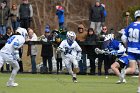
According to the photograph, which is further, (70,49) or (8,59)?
(70,49)

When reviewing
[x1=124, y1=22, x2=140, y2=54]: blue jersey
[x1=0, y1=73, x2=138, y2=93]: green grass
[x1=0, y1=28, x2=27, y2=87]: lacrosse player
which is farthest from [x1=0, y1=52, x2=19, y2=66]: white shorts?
[x1=124, y1=22, x2=140, y2=54]: blue jersey

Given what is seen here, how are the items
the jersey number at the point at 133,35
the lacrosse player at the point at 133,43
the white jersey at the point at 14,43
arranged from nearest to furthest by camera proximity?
the lacrosse player at the point at 133,43 → the jersey number at the point at 133,35 → the white jersey at the point at 14,43

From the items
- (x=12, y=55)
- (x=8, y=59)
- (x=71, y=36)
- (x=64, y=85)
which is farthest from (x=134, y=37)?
(x=71, y=36)

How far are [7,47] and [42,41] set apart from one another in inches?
246

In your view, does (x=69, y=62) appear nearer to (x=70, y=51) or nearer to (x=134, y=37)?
(x=70, y=51)

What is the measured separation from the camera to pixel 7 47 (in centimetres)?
1847

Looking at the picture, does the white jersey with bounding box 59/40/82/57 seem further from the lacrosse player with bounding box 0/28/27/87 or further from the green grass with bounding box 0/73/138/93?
the lacrosse player with bounding box 0/28/27/87

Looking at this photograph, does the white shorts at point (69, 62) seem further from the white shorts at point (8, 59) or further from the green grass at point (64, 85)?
the white shorts at point (8, 59)

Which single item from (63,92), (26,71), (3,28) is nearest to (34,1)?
(3,28)

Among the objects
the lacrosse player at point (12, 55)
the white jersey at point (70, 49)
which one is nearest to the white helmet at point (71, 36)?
the white jersey at point (70, 49)

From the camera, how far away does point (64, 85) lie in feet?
62.8

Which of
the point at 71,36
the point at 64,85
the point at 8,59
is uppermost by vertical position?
the point at 71,36

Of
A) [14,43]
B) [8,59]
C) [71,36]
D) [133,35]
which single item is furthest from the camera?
[71,36]

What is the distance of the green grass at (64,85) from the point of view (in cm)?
1730
